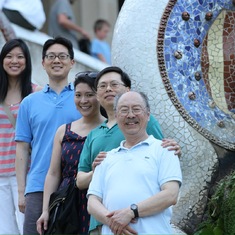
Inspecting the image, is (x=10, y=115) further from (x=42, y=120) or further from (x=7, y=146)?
(x=42, y=120)

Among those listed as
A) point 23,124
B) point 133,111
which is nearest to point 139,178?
point 133,111

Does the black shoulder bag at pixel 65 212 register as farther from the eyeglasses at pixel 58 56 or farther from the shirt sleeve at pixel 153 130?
the eyeglasses at pixel 58 56

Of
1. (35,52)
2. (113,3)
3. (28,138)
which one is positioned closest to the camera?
(28,138)

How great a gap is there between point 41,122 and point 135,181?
141 cm

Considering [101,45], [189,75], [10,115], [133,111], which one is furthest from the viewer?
[101,45]

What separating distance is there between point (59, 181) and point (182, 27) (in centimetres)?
138

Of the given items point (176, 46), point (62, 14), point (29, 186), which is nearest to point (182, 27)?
point (176, 46)

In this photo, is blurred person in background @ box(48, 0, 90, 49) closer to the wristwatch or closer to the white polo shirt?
the white polo shirt

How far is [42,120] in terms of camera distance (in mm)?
8391

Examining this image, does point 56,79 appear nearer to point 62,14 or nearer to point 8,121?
point 8,121

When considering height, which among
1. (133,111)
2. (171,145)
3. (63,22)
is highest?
(63,22)

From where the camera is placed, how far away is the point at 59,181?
26.8 feet

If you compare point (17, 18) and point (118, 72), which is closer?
point (118, 72)

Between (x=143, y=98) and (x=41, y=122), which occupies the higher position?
(x=143, y=98)
